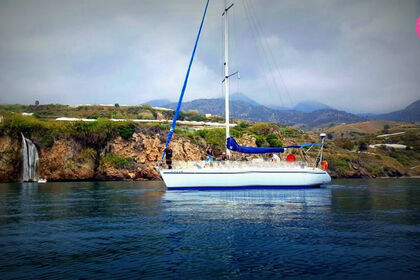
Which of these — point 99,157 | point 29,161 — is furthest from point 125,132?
point 29,161

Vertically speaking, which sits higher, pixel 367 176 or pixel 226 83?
pixel 226 83

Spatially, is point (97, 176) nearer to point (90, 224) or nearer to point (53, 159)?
point (53, 159)

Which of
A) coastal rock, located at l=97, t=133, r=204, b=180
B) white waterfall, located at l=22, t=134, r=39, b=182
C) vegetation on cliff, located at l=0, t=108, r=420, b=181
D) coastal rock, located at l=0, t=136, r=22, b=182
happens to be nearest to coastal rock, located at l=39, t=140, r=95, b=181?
vegetation on cliff, located at l=0, t=108, r=420, b=181

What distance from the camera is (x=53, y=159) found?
65688 mm

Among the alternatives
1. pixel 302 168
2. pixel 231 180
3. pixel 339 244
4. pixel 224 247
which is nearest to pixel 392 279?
pixel 339 244

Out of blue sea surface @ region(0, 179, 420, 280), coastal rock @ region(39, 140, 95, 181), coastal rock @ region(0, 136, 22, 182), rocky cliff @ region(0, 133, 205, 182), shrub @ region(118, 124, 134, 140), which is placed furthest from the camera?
shrub @ region(118, 124, 134, 140)

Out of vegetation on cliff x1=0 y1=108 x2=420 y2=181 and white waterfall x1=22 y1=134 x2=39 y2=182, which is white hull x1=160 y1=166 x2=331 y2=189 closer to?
vegetation on cliff x1=0 y1=108 x2=420 y2=181

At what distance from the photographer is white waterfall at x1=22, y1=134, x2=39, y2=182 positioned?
61.8 m

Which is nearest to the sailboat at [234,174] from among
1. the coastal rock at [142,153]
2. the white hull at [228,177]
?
the white hull at [228,177]

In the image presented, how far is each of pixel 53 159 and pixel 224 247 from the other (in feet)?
200

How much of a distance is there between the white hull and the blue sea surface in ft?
36.9

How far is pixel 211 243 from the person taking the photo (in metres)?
13.0

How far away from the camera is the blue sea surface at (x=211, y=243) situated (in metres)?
9.87

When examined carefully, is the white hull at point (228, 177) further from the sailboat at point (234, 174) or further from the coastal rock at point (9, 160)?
the coastal rock at point (9, 160)
